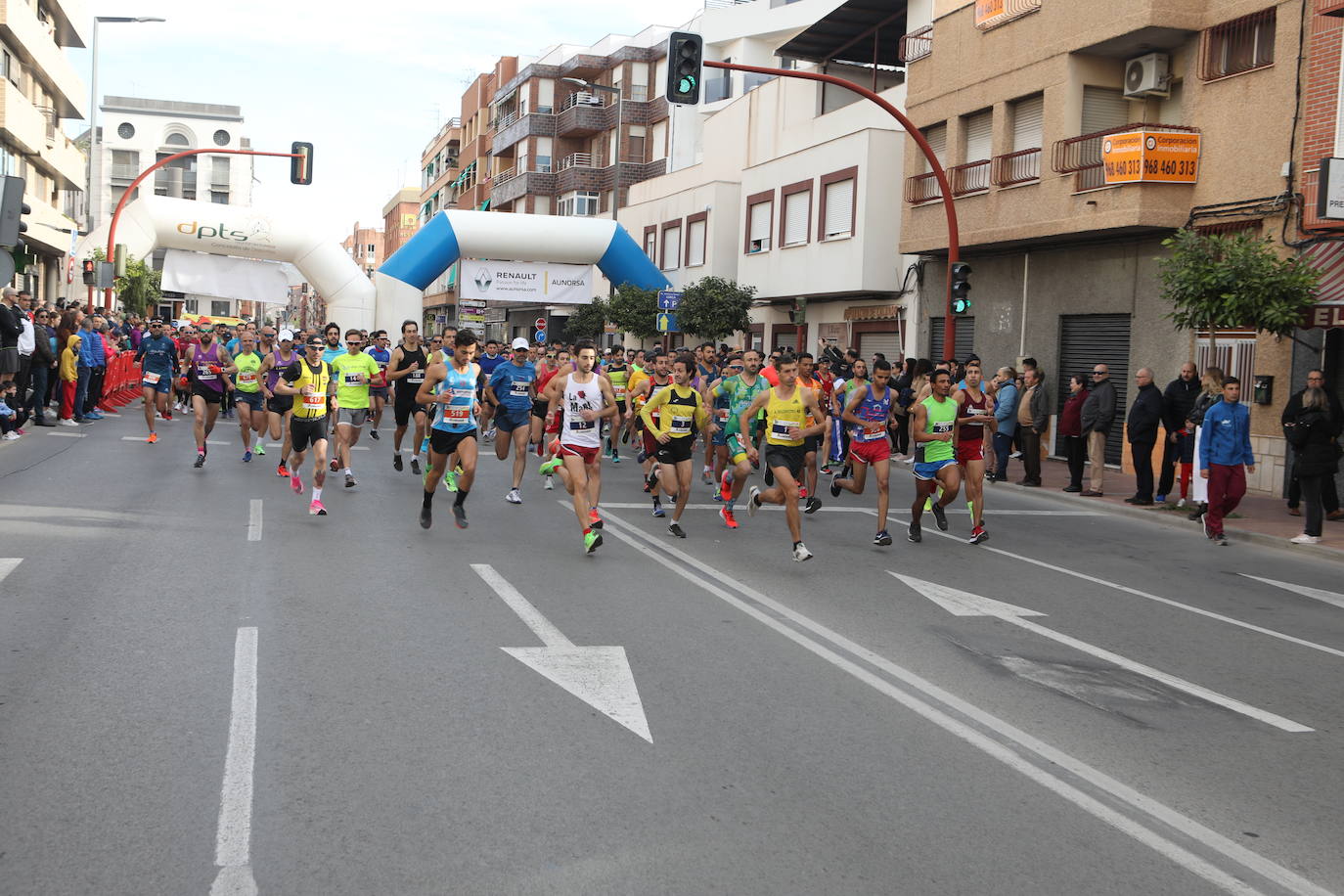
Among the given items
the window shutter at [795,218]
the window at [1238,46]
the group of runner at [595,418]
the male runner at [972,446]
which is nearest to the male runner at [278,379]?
the group of runner at [595,418]

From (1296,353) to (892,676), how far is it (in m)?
13.1

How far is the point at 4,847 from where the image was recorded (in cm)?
418

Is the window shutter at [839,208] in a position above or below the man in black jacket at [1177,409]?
above

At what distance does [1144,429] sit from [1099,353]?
6.10 meters

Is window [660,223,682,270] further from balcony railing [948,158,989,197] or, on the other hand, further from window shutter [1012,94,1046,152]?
window shutter [1012,94,1046,152]

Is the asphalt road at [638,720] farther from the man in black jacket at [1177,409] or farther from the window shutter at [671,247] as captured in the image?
the window shutter at [671,247]

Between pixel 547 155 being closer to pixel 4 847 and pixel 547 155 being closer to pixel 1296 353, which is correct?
pixel 1296 353

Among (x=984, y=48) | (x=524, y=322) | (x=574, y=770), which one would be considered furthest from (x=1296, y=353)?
(x=524, y=322)

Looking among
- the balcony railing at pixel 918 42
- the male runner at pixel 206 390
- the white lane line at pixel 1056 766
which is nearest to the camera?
the white lane line at pixel 1056 766

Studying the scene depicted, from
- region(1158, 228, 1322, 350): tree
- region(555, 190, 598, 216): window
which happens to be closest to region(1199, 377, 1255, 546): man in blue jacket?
region(1158, 228, 1322, 350): tree

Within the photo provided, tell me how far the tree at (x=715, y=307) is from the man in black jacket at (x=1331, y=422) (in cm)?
1912

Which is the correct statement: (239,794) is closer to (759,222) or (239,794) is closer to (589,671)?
(589,671)

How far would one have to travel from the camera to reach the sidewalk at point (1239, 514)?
1378 cm

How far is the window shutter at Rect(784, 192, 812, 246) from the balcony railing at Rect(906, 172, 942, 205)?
527 centimetres
